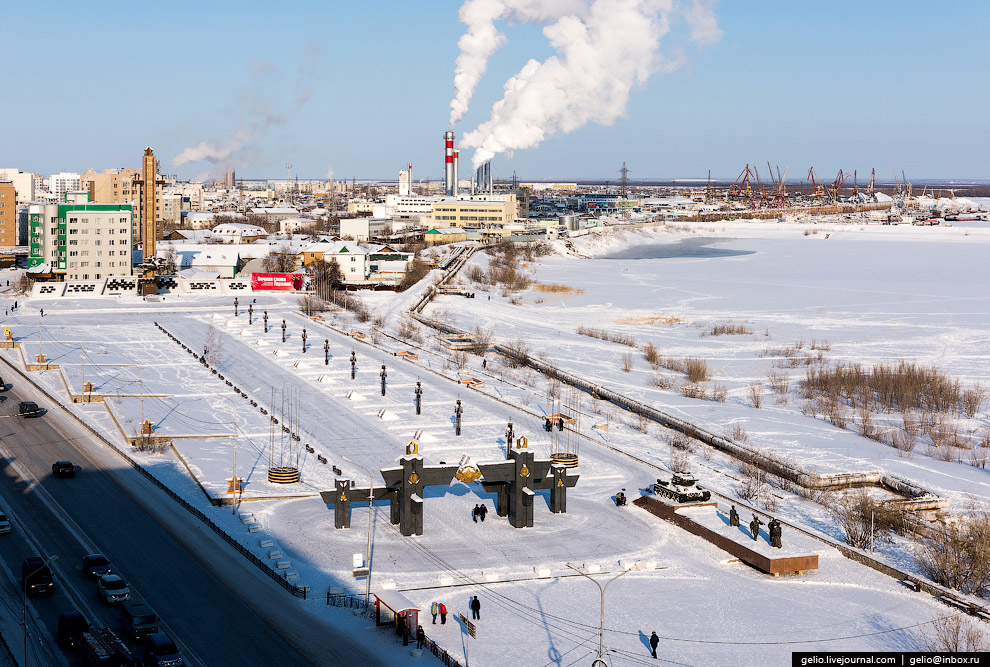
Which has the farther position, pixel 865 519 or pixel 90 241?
pixel 90 241

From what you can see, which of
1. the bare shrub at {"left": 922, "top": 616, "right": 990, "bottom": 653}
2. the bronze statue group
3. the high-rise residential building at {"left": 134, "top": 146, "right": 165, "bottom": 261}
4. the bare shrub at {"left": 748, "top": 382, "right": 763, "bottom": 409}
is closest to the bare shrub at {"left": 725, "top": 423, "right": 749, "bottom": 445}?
the bare shrub at {"left": 748, "top": 382, "right": 763, "bottom": 409}

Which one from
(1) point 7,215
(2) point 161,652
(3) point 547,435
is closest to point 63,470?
(2) point 161,652

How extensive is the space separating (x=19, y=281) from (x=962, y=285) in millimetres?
66569

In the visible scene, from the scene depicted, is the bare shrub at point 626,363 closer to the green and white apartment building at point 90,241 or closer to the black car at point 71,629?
the black car at point 71,629

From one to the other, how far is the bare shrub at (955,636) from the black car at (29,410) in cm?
2726

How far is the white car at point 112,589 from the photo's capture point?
1906 cm

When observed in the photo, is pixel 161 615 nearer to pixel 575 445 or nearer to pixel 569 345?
pixel 575 445

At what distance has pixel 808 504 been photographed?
28.3 metres

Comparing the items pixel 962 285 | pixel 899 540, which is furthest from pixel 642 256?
pixel 899 540

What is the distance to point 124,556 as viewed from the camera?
21766 mm

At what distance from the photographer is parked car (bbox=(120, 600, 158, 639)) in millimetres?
17641

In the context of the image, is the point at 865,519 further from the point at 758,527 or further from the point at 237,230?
the point at 237,230

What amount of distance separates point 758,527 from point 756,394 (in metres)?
18.6

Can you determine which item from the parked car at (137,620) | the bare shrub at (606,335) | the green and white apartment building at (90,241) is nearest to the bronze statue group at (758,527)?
the parked car at (137,620)
